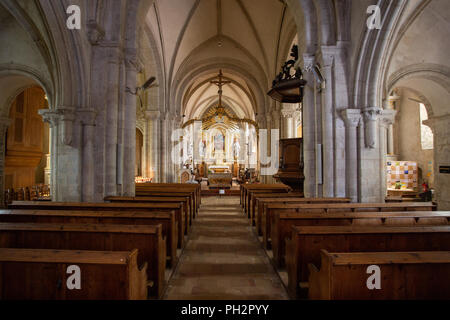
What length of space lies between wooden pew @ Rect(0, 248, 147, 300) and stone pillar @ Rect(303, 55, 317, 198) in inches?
215

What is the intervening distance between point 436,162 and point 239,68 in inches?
443

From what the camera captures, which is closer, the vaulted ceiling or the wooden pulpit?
the wooden pulpit

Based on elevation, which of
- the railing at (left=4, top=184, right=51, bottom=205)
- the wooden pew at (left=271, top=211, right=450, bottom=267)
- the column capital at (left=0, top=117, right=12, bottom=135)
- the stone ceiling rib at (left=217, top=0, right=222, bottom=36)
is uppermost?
the stone ceiling rib at (left=217, top=0, right=222, bottom=36)

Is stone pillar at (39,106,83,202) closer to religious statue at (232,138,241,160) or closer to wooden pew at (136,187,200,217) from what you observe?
wooden pew at (136,187,200,217)

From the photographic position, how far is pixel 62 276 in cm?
182

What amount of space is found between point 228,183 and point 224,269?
1036cm

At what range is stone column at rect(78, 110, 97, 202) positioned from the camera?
18.0 ft

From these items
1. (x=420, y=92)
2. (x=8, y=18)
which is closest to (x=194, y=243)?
(x=8, y=18)

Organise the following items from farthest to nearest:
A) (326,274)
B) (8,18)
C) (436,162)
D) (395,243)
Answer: (436,162), (8,18), (395,243), (326,274)

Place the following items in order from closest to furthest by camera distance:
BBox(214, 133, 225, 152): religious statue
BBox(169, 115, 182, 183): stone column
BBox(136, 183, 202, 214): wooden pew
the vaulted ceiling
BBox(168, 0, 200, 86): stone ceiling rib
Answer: BBox(136, 183, 202, 214): wooden pew, the vaulted ceiling, BBox(168, 0, 200, 86): stone ceiling rib, BBox(169, 115, 182, 183): stone column, BBox(214, 133, 225, 152): religious statue

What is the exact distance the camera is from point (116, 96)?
5.98 metres

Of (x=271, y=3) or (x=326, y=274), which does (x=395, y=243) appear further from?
(x=271, y=3)

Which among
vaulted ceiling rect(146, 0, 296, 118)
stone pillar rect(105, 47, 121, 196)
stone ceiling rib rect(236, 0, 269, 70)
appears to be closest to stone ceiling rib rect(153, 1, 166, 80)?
vaulted ceiling rect(146, 0, 296, 118)

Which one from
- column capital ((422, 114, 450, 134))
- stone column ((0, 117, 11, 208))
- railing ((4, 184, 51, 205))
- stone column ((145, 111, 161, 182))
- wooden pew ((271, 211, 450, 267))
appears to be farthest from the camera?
stone column ((145, 111, 161, 182))
